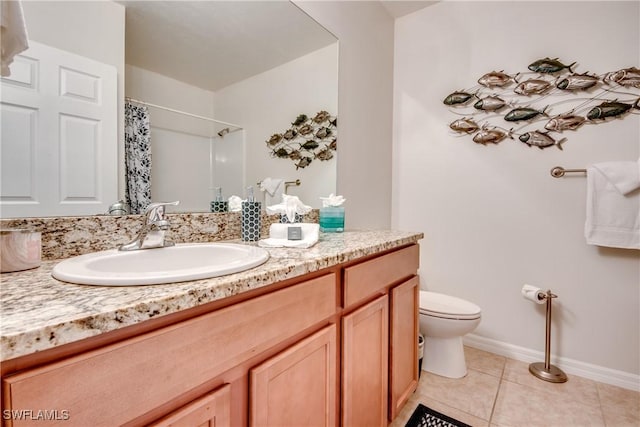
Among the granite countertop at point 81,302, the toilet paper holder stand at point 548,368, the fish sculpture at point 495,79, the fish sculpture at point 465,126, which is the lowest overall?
the toilet paper holder stand at point 548,368

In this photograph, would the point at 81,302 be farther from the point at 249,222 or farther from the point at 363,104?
the point at 363,104

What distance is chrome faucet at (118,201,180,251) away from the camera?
889 mm

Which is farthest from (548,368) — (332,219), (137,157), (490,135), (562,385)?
(137,157)

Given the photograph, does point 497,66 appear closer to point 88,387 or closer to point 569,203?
point 569,203

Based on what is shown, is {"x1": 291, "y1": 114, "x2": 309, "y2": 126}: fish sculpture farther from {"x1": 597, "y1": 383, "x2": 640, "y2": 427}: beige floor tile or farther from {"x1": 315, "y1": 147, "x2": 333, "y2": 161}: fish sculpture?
{"x1": 597, "y1": 383, "x2": 640, "y2": 427}: beige floor tile

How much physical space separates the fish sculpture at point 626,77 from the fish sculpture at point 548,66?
19 centimetres

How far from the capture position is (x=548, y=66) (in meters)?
1.76

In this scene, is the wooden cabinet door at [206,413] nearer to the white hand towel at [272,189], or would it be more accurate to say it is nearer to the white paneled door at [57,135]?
the white paneled door at [57,135]

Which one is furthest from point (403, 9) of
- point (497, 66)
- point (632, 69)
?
point (632, 69)

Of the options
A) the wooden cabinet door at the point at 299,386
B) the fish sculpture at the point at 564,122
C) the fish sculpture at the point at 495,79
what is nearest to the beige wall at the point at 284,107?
the wooden cabinet door at the point at 299,386

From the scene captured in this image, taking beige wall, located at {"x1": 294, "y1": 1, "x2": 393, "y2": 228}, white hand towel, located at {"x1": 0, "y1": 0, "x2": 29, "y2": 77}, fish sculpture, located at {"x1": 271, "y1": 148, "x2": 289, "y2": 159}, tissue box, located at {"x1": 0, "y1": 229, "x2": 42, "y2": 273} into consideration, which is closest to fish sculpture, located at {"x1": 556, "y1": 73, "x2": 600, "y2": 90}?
beige wall, located at {"x1": 294, "y1": 1, "x2": 393, "y2": 228}

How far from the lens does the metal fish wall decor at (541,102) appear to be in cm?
162

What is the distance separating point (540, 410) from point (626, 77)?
178 centimetres

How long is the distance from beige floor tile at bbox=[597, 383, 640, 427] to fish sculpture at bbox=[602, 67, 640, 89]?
1.63 m
